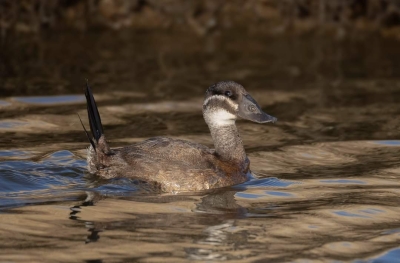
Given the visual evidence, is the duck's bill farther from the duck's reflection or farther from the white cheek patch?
the duck's reflection

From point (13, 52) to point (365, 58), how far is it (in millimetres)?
5454

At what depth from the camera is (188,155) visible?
8.20m

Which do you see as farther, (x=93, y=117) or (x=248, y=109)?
(x=248, y=109)

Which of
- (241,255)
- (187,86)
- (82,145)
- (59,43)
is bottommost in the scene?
(241,255)

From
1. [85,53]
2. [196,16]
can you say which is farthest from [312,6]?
[85,53]

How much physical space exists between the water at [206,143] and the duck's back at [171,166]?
0.45 feet

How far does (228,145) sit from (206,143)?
51.0 inches

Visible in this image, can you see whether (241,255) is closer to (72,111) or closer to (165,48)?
(72,111)

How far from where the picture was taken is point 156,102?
1165 centimetres

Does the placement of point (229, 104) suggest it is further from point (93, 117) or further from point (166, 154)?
point (93, 117)

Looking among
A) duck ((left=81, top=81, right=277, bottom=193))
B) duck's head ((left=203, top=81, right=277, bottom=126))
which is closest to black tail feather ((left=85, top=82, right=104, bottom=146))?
duck ((left=81, top=81, right=277, bottom=193))

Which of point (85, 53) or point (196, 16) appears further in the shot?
point (196, 16)

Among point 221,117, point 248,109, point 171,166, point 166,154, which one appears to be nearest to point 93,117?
point 166,154

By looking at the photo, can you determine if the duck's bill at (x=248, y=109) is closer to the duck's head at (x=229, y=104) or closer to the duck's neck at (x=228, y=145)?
the duck's head at (x=229, y=104)
